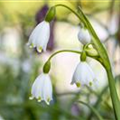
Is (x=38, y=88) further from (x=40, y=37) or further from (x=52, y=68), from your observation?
(x=52, y=68)

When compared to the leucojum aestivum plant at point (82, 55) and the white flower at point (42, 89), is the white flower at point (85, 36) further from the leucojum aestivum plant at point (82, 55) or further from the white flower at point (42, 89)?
the white flower at point (42, 89)

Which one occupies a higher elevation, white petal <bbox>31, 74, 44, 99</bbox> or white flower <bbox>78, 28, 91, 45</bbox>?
white flower <bbox>78, 28, 91, 45</bbox>

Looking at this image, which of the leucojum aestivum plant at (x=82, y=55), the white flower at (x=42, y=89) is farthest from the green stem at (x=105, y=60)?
the white flower at (x=42, y=89)

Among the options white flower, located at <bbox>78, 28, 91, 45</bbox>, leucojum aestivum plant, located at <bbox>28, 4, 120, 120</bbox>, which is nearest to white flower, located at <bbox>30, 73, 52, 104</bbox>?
leucojum aestivum plant, located at <bbox>28, 4, 120, 120</bbox>

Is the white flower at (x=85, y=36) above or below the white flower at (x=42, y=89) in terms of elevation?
above

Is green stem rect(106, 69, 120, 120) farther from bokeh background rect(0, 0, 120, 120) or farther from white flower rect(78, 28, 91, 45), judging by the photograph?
bokeh background rect(0, 0, 120, 120)

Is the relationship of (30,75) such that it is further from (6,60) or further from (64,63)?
(64,63)

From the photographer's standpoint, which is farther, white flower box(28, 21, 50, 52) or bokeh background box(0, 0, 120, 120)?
bokeh background box(0, 0, 120, 120)

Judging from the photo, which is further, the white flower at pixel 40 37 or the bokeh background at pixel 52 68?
the bokeh background at pixel 52 68
